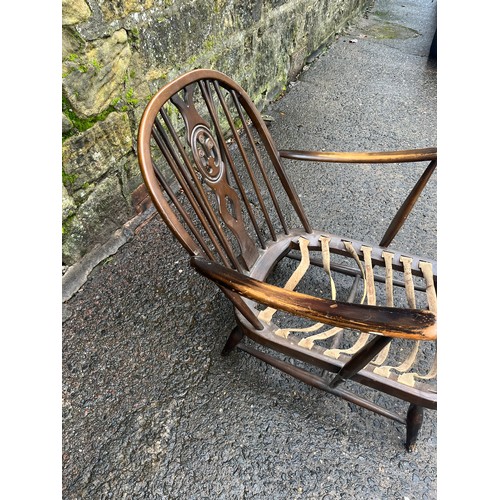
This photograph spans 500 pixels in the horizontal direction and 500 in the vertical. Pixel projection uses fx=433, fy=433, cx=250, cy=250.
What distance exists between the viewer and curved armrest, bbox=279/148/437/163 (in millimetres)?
1578

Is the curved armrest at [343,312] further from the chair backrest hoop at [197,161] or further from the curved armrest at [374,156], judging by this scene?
the curved armrest at [374,156]

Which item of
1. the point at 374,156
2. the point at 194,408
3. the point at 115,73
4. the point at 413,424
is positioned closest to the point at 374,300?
the point at 413,424

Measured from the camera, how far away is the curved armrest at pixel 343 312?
3.15 ft

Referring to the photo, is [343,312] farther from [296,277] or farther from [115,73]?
[115,73]

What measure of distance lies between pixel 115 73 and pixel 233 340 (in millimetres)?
1263

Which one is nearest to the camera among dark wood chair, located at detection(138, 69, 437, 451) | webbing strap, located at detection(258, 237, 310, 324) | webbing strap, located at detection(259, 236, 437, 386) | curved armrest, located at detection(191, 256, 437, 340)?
curved armrest, located at detection(191, 256, 437, 340)

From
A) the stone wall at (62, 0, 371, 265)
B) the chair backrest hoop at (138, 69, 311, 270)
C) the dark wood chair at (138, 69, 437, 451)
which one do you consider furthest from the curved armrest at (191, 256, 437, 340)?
the stone wall at (62, 0, 371, 265)

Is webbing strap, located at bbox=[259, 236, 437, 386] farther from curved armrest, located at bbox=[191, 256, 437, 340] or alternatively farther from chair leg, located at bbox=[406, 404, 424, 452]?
curved armrest, located at bbox=[191, 256, 437, 340]

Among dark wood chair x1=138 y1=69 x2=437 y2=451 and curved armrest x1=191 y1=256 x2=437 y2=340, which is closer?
curved armrest x1=191 y1=256 x2=437 y2=340

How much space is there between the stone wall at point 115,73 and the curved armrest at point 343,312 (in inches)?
40.8

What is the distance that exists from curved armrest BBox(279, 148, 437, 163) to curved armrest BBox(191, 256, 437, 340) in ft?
2.28

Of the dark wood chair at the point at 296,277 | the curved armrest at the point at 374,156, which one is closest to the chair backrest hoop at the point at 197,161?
the dark wood chair at the point at 296,277

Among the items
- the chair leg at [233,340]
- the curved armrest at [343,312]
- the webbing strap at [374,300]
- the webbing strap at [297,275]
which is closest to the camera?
the curved armrest at [343,312]

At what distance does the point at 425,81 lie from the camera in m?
4.26
